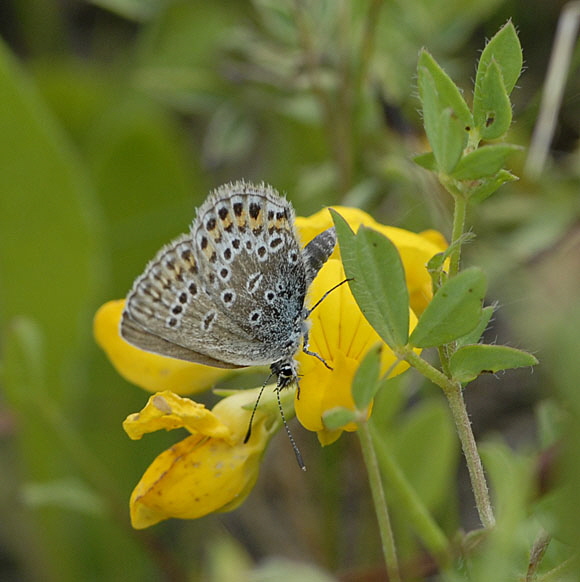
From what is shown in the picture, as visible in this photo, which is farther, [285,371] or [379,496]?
[285,371]

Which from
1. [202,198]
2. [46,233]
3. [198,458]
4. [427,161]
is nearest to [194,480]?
[198,458]

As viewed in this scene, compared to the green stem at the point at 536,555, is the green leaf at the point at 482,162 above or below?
above

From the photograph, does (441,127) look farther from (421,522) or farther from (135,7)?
(135,7)

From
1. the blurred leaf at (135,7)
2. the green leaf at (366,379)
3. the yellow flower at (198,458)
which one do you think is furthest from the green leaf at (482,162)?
the blurred leaf at (135,7)

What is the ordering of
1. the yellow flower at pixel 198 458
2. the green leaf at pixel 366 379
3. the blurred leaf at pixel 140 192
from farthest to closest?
1. the blurred leaf at pixel 140 192
2. the yellow flower at pixel 198 458
3. the green leaf at pixel 366 379

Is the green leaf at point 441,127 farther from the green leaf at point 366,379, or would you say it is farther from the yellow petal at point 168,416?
the yellow petal at point 168,416

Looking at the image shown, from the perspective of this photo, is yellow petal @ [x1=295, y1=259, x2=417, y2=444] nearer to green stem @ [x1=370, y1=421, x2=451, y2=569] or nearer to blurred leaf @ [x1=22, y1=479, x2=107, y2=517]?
green stem @ [x1=370, y1=421, x2=451, y2=569]

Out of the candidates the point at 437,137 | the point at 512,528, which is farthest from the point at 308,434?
the point at 512,528

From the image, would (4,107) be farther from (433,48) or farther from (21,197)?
(433,48)
